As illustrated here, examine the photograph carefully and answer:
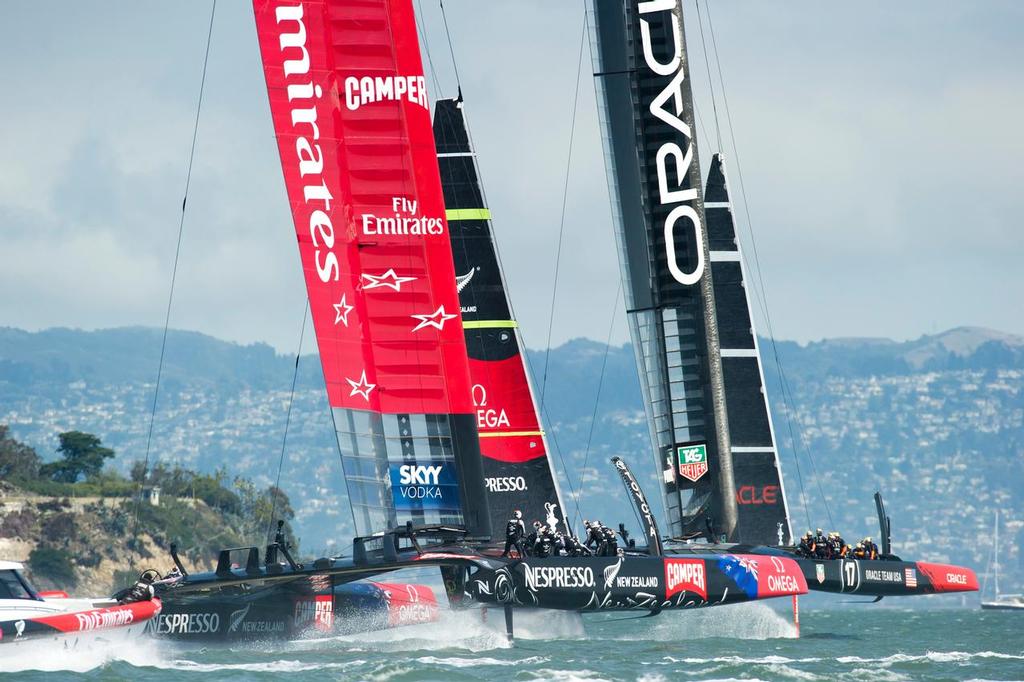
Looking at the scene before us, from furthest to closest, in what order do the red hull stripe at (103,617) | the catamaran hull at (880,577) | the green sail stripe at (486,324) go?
1. the green sail stripe at (486,324)
2. the catamaran hull at (880,577)
3. the red hull stripe at (103,617)

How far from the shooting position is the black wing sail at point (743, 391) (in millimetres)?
27500

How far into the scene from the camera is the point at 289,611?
70.0 feet

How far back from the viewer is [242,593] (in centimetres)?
2131

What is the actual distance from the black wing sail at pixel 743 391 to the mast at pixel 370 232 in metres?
6.94

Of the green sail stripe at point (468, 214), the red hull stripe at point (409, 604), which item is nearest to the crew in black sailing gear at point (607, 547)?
the red hull stripe at point (409, 604)

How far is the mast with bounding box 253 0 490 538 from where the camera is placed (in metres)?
22.0

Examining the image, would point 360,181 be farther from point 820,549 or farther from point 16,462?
point 16,462

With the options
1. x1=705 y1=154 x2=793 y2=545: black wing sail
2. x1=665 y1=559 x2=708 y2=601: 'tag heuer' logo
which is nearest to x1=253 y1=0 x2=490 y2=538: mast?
x1=665 y1=559 x2=708 y2=601: 'tag heuer' logo

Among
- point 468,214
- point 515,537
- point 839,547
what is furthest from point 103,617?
point 839,547

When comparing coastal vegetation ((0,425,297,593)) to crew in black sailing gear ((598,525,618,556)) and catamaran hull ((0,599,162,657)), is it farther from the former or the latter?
catamaran hull ((0,599,162,657))

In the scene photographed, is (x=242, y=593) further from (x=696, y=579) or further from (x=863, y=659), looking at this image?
(x=863, y=659)

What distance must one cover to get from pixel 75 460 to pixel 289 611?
2527 inches

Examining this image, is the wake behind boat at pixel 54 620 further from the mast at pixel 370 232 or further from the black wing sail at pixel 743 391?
the black wing sail at pixel 743 391

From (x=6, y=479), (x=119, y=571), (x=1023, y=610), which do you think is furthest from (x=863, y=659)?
(x=1023, y=610)
